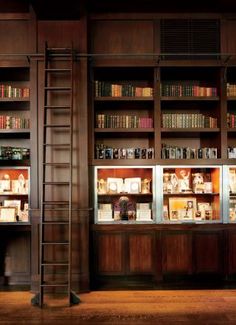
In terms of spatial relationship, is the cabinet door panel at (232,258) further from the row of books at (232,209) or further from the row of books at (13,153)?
the row of books at (13,153)

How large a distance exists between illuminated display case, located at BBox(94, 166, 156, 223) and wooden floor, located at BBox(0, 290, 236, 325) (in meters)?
1.02

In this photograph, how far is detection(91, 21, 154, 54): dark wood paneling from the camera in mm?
5188

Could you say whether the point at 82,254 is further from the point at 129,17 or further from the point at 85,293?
the point at 129,17

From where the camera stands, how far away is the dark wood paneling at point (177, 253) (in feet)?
16.6

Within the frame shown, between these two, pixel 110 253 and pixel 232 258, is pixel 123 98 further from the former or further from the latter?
pixel 232 258

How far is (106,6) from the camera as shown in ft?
Answer: 16.5

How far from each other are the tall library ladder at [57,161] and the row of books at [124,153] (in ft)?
1.53

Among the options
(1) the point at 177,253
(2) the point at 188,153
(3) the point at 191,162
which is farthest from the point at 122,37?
(1) the point at 177,253

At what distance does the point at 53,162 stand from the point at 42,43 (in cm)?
162

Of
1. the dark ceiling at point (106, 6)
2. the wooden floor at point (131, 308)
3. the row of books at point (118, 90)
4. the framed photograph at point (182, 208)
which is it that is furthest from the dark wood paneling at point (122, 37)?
the wooden floor at point (131, 308)

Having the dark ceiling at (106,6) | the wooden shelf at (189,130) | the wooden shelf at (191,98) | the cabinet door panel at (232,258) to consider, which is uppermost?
the dark ceiling at (106,6)

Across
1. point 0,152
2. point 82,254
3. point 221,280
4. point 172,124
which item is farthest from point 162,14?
point 221,280

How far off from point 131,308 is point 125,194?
5.37ft

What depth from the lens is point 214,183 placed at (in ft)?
17.4
